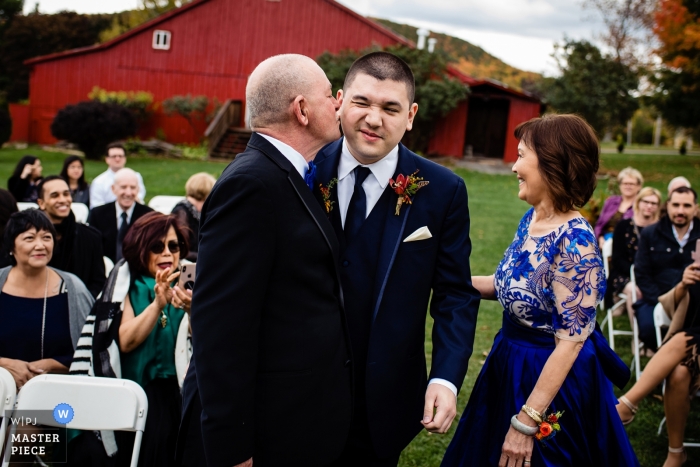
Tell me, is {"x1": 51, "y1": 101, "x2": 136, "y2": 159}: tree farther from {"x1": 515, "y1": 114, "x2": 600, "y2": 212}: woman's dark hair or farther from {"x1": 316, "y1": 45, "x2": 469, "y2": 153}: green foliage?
{"x1": 515, "y1": 114, "x2": 600, "y2": 212}: woman's dark hair

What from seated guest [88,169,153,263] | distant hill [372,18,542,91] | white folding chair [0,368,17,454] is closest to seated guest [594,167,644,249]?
seated guest [88,169,153,263]

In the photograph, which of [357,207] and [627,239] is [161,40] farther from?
[357,207]

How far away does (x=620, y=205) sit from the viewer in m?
9.27

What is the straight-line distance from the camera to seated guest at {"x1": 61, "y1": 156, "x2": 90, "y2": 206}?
900cm

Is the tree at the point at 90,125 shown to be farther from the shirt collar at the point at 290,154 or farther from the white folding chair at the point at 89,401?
the shirt collar at the point at 290,154

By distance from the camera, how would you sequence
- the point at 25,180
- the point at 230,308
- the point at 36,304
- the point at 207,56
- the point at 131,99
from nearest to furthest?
the point at 230,308 → the point at 36,304 → the point at 25,180 → the point at 131,99 → the point at 207,56

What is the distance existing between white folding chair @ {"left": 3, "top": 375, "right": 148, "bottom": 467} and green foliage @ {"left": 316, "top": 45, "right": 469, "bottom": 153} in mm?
23415

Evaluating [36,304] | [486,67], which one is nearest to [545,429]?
[36,304]

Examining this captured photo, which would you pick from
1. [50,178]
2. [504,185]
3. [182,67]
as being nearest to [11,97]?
[182,67]

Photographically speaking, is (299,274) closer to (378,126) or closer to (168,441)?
(378,126)

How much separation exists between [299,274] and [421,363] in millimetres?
873

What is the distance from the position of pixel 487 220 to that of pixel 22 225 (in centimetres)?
1172

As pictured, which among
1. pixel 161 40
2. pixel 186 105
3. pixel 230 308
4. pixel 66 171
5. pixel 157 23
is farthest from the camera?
pixel 161 40

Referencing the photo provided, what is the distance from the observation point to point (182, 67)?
30094 mm
